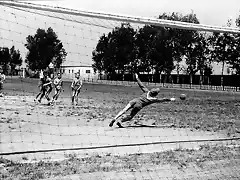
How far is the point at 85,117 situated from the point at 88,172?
24.3 ft

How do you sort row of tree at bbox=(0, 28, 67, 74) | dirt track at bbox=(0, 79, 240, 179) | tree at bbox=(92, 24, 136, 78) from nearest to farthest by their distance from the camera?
1. dirt track at bbox=(0, 79, 240, 179)
2. row of tree at bbox=(0, 28, 67, 74)
3. tree at bbox=(92, 24, 136, 78)

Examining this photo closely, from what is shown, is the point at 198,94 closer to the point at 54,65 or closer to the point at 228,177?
the point at 54,65

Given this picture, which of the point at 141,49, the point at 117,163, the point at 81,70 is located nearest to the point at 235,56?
the point at 141,49

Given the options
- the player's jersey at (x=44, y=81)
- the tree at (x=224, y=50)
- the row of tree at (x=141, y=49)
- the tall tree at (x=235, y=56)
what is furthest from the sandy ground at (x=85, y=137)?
the tall tree at (x=235, y=56)

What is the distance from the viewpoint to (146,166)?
20.3 ft

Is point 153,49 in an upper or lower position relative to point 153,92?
upper

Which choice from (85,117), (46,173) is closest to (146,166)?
(46,173)

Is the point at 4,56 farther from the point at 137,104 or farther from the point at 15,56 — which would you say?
the point at 137,104

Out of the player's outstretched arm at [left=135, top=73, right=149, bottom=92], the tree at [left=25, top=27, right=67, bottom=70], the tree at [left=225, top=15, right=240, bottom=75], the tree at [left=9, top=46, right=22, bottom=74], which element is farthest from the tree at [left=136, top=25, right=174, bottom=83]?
the tree at [left=225, top=15, right=240, bottom=75]

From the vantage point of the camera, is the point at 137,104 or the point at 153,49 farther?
the point at 153,49

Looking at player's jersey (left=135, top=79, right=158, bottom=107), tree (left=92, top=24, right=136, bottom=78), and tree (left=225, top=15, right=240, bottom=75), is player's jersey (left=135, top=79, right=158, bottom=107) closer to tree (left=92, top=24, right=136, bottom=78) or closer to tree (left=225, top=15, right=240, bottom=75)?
tree (left=92, top=24, right=136, bottom=78)

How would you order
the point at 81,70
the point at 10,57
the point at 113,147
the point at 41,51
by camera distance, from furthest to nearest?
the point at 10,57 → the point at 41,51 → the point at 81,70 → the point at 113,147

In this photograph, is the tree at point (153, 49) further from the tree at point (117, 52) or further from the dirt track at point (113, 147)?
the dirt track at point (113, 147)

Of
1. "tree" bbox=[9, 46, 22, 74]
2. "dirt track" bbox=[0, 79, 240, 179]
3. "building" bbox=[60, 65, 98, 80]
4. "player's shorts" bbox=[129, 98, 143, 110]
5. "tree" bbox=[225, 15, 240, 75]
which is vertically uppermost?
"tree" bbox=[225, 15, 240, 75]
